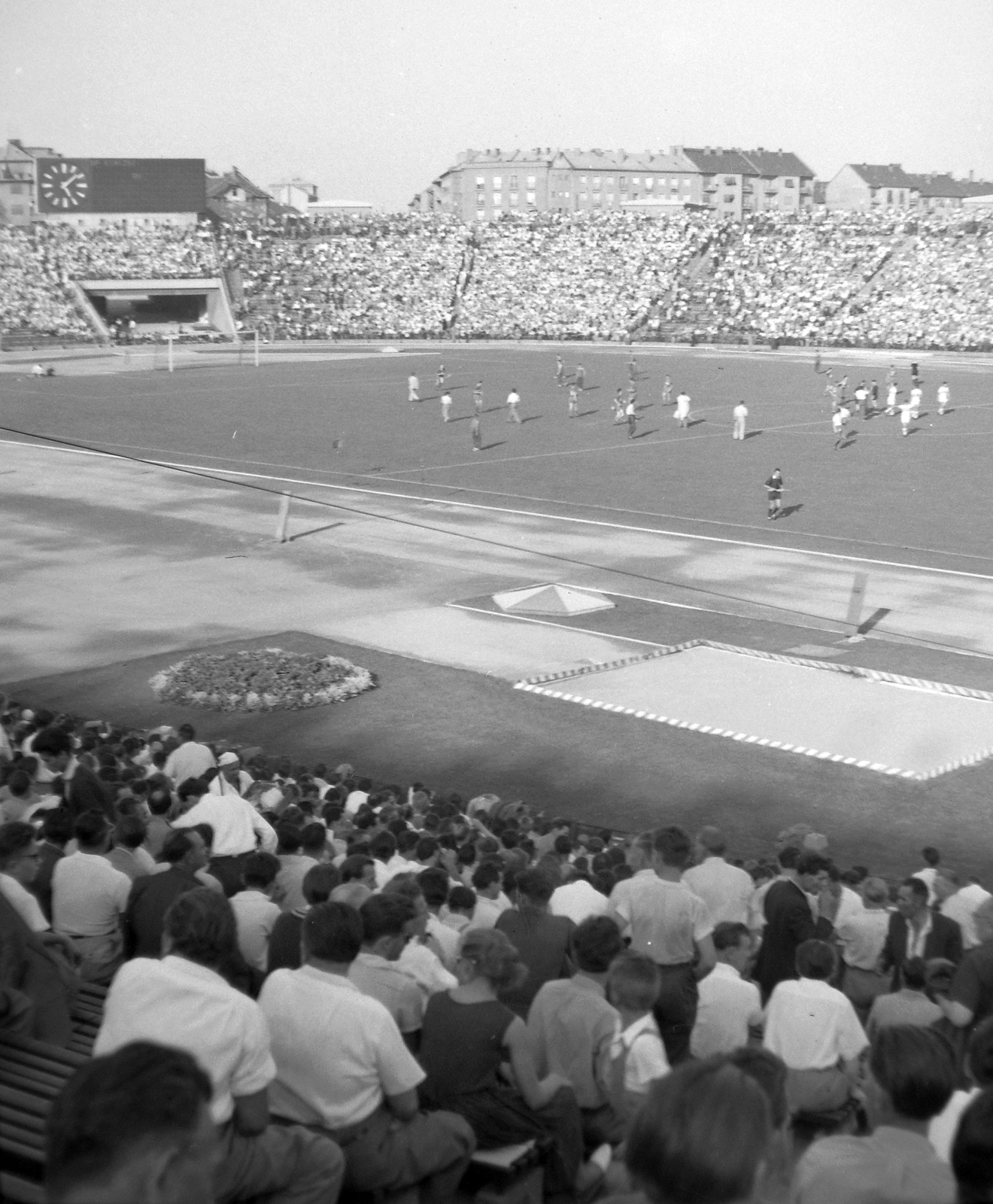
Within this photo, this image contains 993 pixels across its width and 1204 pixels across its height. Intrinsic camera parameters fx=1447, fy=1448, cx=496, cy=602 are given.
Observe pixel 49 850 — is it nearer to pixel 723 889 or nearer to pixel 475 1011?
pixel 475 1011

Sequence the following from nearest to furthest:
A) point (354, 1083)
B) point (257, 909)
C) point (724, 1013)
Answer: point (354, 1083), point (724, 1013), point (257, 909)

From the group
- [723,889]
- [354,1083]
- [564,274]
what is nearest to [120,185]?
[564,274]

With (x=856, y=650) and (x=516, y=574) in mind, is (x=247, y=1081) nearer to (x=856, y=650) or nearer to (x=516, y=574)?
(x=856, y=650)

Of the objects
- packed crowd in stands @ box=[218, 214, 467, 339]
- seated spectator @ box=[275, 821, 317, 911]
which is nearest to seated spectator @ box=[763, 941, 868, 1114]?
seated spectator @ box=[275, 821, 317, 911]

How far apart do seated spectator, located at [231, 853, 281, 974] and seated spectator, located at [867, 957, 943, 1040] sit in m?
3.27

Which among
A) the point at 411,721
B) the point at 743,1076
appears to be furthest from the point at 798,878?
the point at 411,721

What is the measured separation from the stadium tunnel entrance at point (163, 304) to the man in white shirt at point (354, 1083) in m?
104

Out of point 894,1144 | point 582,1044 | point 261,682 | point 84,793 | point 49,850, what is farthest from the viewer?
point 261,682

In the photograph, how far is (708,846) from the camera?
10.7m

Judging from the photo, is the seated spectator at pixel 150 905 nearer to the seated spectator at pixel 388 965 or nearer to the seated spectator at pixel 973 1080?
the seated spectator at pixel 388 965

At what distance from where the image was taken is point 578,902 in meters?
9.09

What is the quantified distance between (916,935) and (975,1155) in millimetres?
6378

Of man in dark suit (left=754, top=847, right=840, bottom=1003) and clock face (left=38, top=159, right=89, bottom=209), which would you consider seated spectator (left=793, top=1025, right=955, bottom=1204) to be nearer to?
man in dark suit (left=754, top=847, right=840, bottom=1003)

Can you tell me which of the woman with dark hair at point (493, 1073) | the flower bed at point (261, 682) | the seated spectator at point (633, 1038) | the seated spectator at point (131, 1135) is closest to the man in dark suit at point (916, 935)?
the seated spectator at point (633, 1038)
